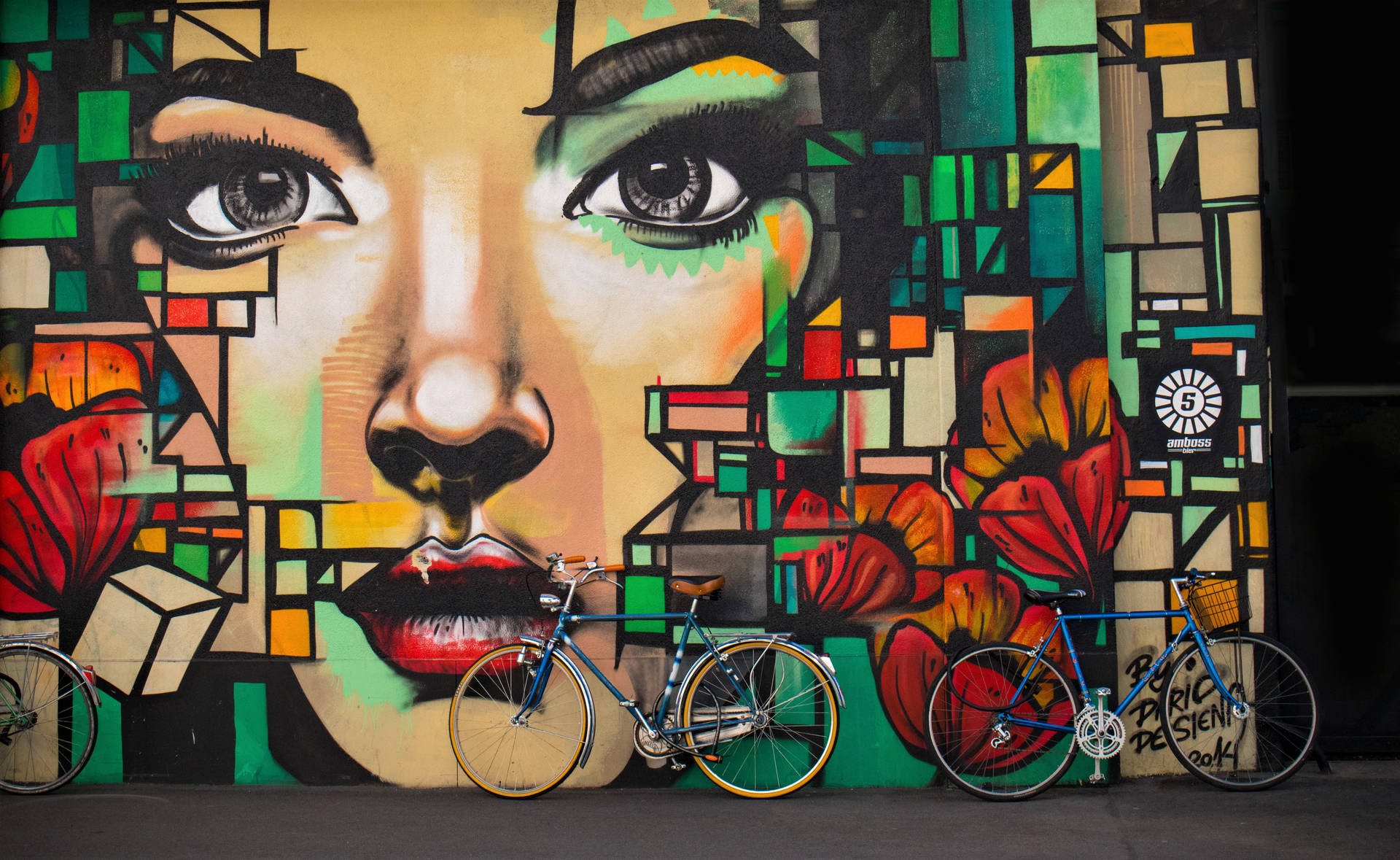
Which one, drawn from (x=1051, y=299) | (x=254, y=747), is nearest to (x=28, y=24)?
(x=254, y=747)

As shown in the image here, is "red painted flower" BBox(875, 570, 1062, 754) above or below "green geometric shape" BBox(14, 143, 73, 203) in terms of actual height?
below

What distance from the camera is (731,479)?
5379mm

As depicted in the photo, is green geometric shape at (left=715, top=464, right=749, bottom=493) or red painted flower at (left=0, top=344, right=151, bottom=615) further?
red painted flower at (left=0, top=344, right=151, bottom=615)

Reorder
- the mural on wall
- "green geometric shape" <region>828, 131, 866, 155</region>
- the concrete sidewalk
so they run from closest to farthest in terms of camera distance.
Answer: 1. the concrete sidewalk
2. the mural on wall
3. "green geometric shape" <region>828, 131, 866, 155</region>

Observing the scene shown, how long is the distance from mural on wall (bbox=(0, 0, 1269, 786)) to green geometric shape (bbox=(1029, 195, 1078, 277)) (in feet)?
0.07

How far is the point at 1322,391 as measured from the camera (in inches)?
219

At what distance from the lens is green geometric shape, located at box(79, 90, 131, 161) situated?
5.61 m

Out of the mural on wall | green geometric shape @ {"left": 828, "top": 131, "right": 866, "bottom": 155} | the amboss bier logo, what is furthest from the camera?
the amboss bier logo

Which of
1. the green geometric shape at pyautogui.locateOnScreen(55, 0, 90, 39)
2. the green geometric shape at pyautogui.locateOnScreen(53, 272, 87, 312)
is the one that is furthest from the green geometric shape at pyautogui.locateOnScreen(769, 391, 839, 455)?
the green geometric shape at pyautogui.locateOnScreen(55, 0, 90, 39)

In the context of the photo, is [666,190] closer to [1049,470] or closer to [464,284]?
[464,284]

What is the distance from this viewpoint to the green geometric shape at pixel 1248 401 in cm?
554

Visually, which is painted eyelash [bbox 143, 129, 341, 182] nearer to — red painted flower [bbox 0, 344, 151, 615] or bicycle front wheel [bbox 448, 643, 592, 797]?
red painted flower [bbox 0, 344, 151, 615]

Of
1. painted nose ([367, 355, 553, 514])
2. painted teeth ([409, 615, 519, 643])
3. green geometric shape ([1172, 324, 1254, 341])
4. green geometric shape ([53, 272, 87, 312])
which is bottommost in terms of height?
painted teeth ([409, 615, 519, 643])

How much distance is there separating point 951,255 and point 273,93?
396 centimetres
